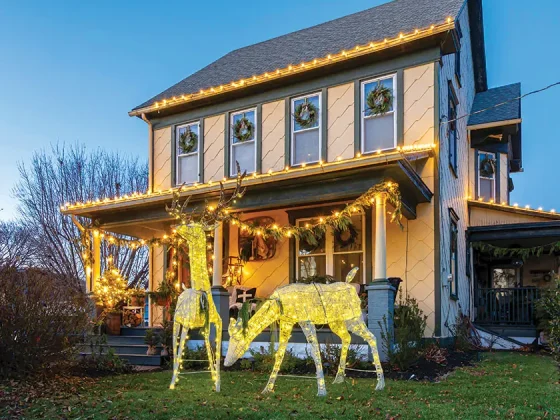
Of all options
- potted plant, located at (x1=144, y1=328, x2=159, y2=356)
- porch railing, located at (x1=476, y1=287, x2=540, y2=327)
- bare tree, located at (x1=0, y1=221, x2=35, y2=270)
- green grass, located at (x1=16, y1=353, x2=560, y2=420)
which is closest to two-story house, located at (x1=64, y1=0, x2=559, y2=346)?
porch railing, located at (x1=476, y1=287, x2=540, y2=327)

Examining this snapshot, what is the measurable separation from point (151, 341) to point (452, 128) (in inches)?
304

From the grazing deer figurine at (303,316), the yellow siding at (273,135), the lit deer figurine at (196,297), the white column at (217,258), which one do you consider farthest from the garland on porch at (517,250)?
the lit deer figurine at (196,297)

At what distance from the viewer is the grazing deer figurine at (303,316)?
21.1 ft

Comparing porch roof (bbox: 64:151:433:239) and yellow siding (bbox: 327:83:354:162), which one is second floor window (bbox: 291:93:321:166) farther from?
porch roof (bbox: 64:151:433:239)

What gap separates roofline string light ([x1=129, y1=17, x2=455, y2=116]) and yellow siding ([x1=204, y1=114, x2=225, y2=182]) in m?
0.66

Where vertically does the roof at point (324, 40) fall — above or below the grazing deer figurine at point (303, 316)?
above

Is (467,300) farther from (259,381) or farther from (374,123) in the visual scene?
(259,381)

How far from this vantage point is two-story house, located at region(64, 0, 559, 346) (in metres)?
10.1

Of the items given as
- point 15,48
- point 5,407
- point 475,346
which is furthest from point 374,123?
point 15,48

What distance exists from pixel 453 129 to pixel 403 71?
2.35 meters

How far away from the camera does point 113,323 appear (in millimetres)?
11430

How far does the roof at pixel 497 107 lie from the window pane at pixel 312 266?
15.8 ft

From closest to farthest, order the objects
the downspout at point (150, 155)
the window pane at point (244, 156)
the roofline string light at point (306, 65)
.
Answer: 1. the roofline string light at point (306, 65)
2. the window pane at point (244, 156)
3. the downspout at point (150, 155)

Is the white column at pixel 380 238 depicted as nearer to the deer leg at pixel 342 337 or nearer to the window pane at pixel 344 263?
the deer leg at pixel 342 337
